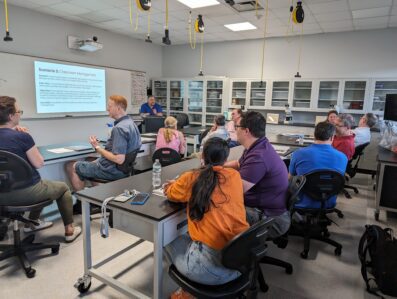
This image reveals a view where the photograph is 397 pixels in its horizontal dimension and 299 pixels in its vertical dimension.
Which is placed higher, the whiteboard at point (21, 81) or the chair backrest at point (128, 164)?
the whiteboard at point (21, 81)

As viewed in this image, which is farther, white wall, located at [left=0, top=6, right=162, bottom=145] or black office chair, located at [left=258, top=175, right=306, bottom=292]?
white wall, located at [left=0, top=6, right=162, bottom=145]

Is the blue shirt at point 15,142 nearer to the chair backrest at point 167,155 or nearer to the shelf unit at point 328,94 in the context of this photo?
the chair backrest at point 167,155

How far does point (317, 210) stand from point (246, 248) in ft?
4.74

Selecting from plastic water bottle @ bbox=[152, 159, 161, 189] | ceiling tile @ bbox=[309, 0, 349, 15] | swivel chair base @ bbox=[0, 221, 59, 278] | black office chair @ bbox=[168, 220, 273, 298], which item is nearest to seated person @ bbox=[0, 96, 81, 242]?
swivel chair base @ bbox=[0, 221, 59, 278]

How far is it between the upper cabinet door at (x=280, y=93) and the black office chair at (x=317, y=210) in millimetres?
4002

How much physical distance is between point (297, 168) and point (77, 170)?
2194 millimetres

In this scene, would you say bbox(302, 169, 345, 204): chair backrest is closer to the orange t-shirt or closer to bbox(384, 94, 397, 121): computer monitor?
the orange t-shirt

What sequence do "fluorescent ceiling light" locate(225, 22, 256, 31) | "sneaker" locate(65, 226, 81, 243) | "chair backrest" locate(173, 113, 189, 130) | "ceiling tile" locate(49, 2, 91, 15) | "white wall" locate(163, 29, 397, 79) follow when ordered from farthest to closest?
"chair backrest" locate(173, 113, 189, 130) < "white wall" locate(163, 29, 397, 79) < "fluorescent ceiling light" locate(225, 22, 256, 31) < "ceiling tile" locate(49, 2, 91, 15) < "sneaker" locate(65, 226, 81, 243)

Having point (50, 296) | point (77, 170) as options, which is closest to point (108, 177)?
point (77, 170)

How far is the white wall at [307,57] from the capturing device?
550 centimetres

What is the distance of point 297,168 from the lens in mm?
2488

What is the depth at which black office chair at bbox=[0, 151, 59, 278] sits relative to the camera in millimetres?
1931

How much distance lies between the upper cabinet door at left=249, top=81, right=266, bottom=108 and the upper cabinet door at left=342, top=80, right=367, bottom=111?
1683 mm

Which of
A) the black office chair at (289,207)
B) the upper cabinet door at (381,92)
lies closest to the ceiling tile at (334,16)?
the upper cabinet door at (381,92)
